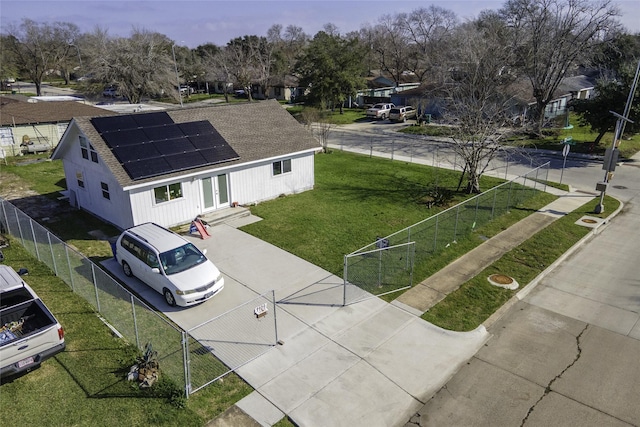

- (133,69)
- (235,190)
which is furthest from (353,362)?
(133,69)

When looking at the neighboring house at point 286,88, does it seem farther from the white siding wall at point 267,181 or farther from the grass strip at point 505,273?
the grass strip at point 505,273

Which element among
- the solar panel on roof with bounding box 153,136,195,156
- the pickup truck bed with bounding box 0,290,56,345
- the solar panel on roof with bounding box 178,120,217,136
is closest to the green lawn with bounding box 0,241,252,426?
the pickup truck bed with bounding box 0,290,56,345

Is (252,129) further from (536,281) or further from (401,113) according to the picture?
(401,113)

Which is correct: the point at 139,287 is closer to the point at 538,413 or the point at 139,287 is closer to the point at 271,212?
the point at 271,212

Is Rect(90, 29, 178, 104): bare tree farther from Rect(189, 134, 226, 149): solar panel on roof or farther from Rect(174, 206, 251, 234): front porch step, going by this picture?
Rect(174, 206, 251, 234): front porch step

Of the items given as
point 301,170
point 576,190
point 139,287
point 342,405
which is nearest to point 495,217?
point 576,190
